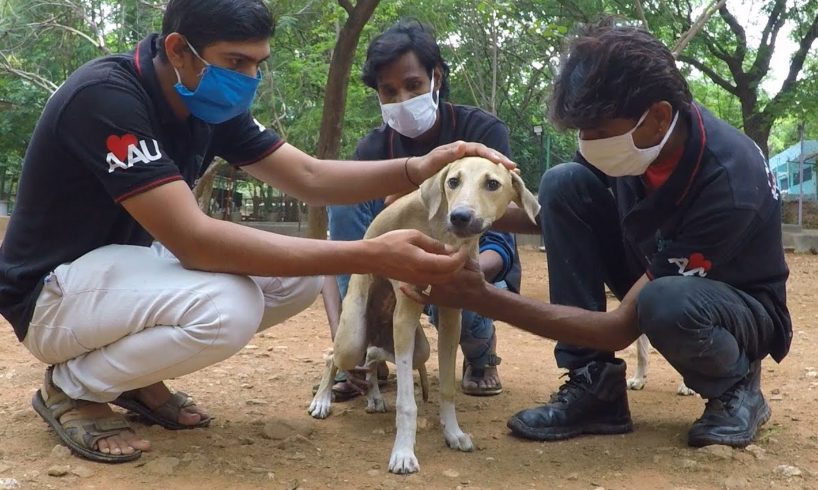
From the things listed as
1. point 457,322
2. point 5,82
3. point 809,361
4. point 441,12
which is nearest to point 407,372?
point 457,322


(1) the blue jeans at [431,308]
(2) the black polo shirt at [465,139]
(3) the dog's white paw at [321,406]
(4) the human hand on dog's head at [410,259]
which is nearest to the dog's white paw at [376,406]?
(3) the dog's white paw at [321,406]

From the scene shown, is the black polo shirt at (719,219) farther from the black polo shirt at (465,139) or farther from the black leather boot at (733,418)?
the black polo shirt at (465,139)

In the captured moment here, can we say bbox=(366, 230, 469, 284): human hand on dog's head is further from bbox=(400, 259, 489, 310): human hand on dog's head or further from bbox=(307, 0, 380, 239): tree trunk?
bbox=(307, 0, 380, 239): tree trunk

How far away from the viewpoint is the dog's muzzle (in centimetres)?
303

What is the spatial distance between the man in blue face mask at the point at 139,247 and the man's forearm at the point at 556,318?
29 cm

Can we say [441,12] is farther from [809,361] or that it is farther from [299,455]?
[299,455]

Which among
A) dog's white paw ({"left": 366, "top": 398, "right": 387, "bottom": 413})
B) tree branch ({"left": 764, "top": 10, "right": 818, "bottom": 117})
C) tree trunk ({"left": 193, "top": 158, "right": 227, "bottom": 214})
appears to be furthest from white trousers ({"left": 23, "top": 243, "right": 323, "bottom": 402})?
tree branch ({"left": 764, "top": 10, "right": 818, "bottom": 117})

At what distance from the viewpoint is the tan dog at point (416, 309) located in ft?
10.2

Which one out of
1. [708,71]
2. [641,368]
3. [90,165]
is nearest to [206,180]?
[641,368]

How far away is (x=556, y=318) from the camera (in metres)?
3.16

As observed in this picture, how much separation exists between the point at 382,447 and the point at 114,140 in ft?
5.28

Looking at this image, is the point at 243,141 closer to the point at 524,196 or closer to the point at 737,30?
the point at 524,196

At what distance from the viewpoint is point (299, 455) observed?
10.2 ft

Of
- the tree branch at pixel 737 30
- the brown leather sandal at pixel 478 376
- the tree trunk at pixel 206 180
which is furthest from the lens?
the tree branch at pixel 737 30
